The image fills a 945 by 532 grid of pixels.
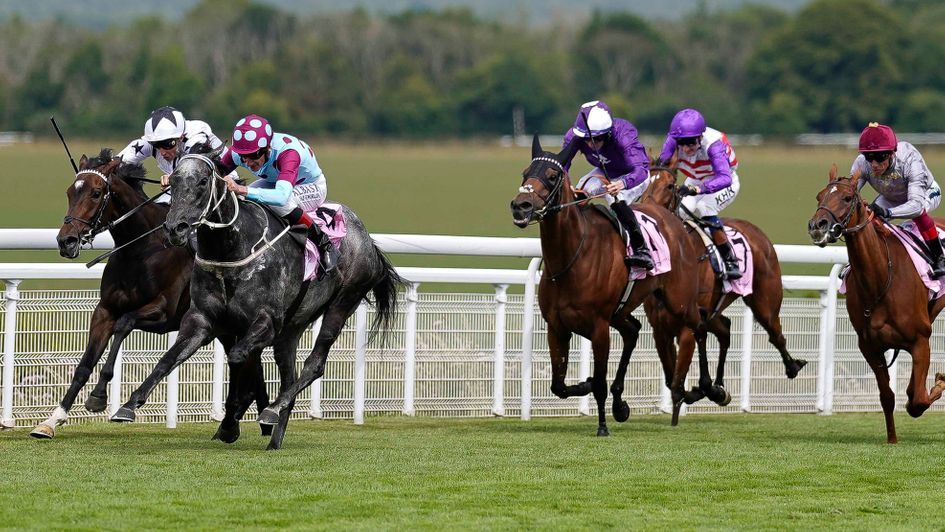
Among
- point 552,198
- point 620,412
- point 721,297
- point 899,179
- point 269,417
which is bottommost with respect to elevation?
point 620,412

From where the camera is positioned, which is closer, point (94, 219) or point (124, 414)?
point (124, 414)

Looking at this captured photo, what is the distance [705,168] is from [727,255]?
545mm

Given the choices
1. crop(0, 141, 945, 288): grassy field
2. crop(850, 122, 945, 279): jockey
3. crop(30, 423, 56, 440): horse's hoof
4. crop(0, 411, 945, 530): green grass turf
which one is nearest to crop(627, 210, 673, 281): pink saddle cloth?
crop(0, 411, 945, 530): green grass turf

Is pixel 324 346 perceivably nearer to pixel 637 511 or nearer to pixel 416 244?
pixel 416 244

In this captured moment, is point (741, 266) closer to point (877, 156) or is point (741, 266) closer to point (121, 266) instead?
point (877, 156)

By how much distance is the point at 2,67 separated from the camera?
91.0m

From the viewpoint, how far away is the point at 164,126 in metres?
7.61

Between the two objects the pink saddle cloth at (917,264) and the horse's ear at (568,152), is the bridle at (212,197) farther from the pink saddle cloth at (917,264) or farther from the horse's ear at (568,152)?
the pink saddle cloth at (917,264)

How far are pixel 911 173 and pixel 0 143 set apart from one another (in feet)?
184

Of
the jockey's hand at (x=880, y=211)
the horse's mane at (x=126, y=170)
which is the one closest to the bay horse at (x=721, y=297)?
the jockey's hand at (x=880, y=211)

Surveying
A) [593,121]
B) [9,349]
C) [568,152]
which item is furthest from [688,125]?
[9,349]

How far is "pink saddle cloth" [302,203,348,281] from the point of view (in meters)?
7.49

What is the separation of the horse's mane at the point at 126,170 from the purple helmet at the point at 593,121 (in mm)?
2284

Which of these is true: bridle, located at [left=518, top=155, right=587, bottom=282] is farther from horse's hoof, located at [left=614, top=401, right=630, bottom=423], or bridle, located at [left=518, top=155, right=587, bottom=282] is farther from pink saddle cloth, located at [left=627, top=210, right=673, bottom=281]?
horse's hoof, located at [left=614, top=401, right=630, bottom=423]
